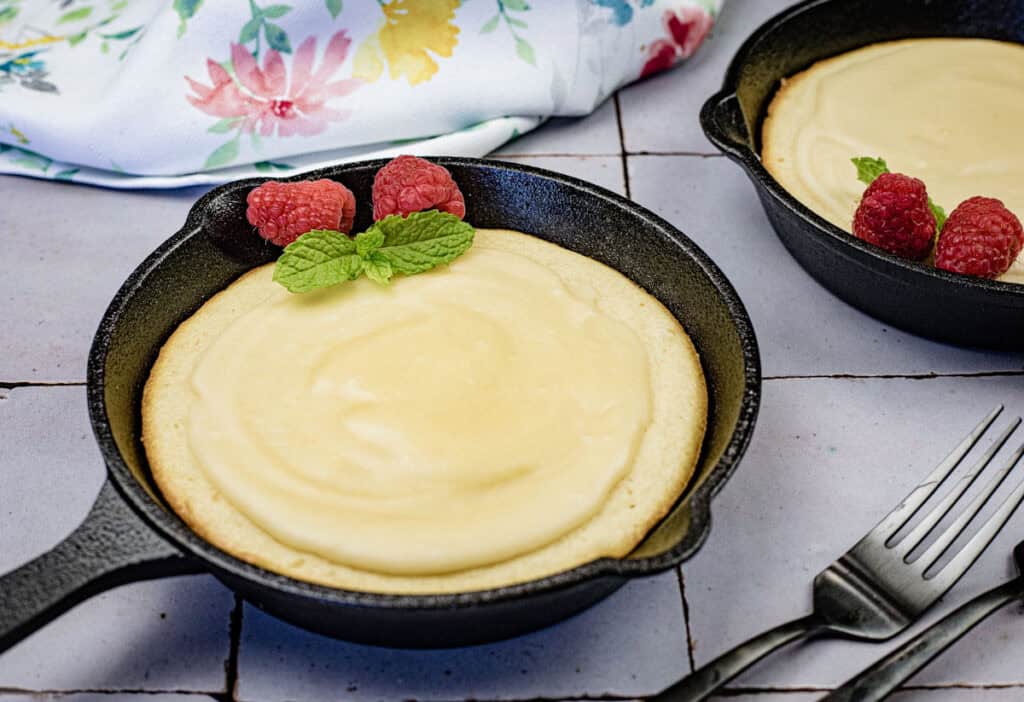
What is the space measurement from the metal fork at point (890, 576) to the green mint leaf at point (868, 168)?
548mm

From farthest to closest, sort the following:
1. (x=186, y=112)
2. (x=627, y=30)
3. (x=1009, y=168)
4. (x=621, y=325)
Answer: (x=627, y=30), (x=186, y=112), (x=1009, y=168), (x=621, y=325)

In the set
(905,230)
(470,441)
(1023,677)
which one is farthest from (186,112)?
(1023,677)

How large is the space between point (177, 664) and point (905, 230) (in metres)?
1.14

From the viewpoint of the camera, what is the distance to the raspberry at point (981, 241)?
156 cm

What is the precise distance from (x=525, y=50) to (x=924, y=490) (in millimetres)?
1136

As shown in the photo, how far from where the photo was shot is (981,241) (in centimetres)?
156

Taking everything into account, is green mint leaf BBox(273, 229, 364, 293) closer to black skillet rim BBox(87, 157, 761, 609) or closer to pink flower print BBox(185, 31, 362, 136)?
black skillet rim BBox(87, 157, 761, 609)

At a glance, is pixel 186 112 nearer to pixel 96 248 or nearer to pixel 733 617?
pixel 96 248

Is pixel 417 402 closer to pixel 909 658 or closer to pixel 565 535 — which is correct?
pixel 565 535

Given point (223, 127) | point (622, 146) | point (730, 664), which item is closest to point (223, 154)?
point (223, 127)

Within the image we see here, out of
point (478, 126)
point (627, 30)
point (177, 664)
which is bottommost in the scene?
point (177, 664)

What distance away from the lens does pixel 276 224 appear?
5.16ft

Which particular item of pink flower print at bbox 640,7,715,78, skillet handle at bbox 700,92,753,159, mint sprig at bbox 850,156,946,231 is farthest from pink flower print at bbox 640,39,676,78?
mint sprig at bbox 850,156,946,231

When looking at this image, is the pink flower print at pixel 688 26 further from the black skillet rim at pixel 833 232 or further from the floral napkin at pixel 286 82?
the black skillet rim at pixel 833 232
